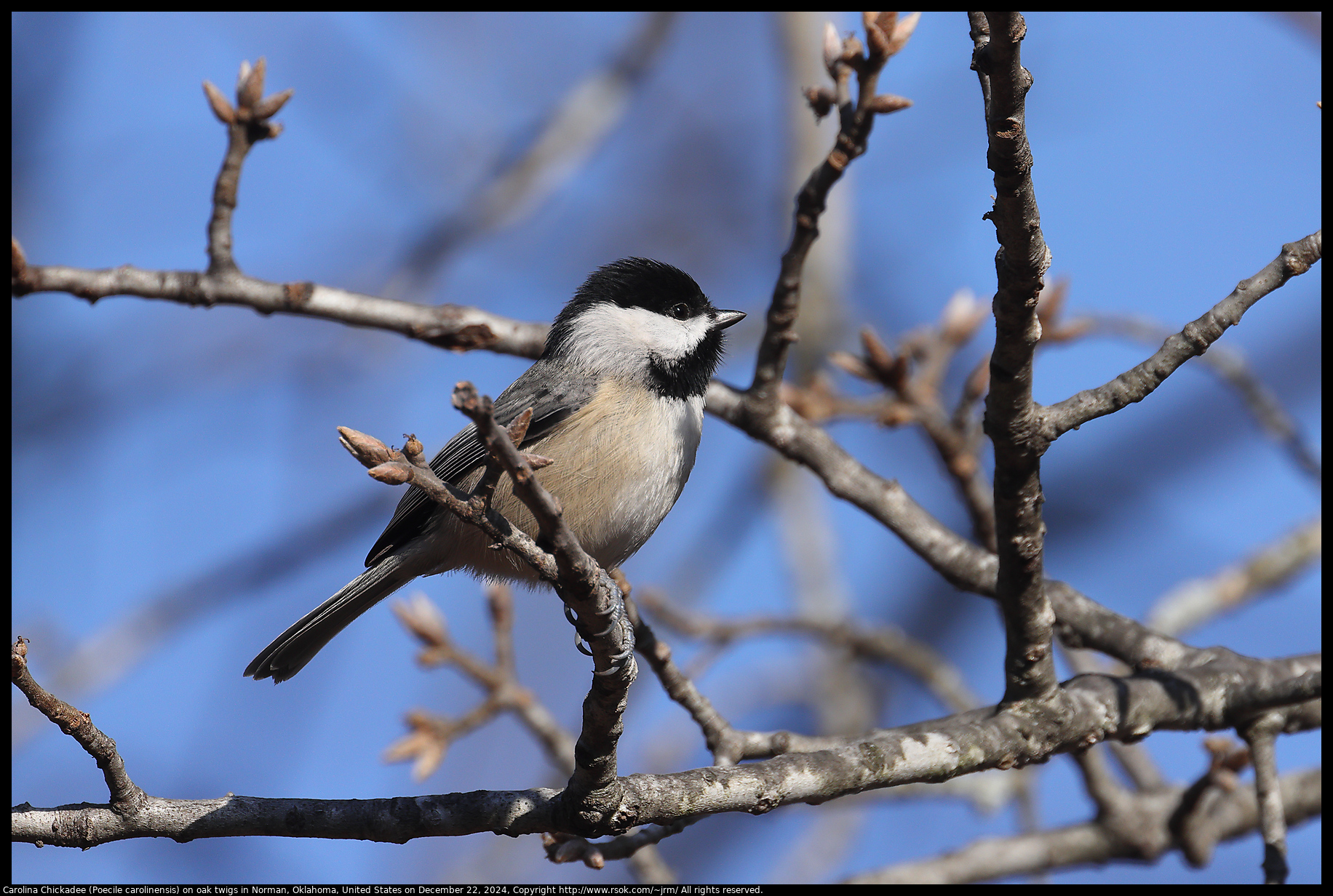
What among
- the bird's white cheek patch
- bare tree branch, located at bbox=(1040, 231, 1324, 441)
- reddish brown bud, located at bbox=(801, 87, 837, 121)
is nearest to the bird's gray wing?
the bird's white cheek patch

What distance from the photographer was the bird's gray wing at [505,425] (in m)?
3.14

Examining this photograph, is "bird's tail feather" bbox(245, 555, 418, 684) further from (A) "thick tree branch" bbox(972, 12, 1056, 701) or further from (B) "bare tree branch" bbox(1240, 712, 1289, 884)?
(B) "bare tree branch" bbox(1240, 712, 1289, 884)

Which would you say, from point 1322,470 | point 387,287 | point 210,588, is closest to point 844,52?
point 1322,470

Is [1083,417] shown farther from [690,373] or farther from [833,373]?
[833,373]

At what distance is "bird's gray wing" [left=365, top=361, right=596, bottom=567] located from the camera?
3143 millimetres

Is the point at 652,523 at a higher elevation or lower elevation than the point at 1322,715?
higher

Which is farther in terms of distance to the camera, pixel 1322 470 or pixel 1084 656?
pixel 1084 656

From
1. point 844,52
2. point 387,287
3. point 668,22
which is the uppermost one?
point 668,22

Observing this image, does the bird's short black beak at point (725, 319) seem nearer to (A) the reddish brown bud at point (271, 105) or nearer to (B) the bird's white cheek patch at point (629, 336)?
(B) the bird's white cheek patch at point (629, 336)

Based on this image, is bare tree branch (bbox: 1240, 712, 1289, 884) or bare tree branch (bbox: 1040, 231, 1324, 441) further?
bare tree branch (bbox: 1240, 712, 1289, 884)

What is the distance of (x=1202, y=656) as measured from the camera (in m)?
2.96

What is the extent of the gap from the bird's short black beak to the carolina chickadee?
0.37 ft

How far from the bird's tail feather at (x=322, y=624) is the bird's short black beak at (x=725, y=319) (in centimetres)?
137

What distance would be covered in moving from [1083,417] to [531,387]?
5.65 ft
